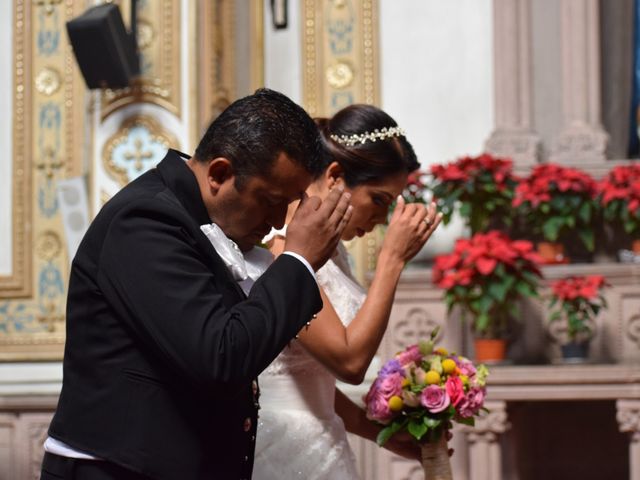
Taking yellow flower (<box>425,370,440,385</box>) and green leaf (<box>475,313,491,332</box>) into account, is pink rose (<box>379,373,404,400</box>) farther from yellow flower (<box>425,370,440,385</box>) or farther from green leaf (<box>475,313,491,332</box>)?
green leaf (<box>475,313,491,332</box>)

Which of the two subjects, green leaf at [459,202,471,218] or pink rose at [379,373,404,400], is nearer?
pink rose at [379,373,404,400]

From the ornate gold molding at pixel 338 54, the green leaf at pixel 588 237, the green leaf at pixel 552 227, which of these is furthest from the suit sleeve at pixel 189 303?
the ornate gold molding at pixel 338 54

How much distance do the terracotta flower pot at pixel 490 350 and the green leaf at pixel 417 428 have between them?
73.0 inches

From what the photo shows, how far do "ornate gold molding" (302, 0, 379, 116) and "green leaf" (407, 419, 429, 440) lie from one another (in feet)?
9.65

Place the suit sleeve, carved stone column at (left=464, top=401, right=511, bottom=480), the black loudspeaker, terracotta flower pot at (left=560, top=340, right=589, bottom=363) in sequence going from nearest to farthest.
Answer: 1. the suit sleeve
2. carved stone column at (left=464, top=401, right=511, bottom=480)
3. terracotta flower pot at (left=560, top=340, right=589, bottom=363)
4. the black loudspeaker

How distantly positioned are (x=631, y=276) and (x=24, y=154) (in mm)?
2530

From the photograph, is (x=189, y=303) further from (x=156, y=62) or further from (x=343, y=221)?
(x=156, y=62)

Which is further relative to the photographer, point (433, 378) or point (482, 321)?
point (482, 321)

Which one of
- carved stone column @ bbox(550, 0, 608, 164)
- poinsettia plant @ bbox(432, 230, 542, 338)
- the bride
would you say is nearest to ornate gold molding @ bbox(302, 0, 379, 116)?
carved stone column @ bbox(550, 0, 608, 164)

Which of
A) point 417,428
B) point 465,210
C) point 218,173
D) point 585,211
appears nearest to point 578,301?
point 585,211

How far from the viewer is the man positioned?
5.73 ft

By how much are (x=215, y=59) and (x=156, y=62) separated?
25cm

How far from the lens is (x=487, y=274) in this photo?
14.3 feet

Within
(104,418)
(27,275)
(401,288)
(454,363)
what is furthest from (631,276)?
(104,418)
